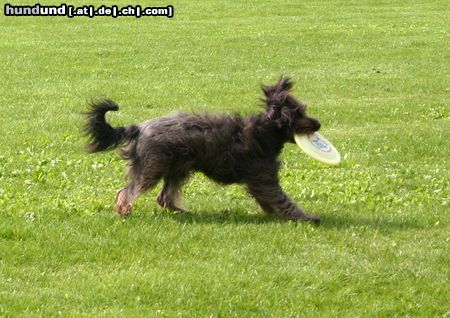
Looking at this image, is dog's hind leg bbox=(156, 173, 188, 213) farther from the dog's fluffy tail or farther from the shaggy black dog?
the dog's fluffy tail

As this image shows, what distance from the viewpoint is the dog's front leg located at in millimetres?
8891

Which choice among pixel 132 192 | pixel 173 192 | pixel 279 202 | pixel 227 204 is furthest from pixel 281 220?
pixel 132 192

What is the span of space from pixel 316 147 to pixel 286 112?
52 centimetres

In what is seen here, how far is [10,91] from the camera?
17.2 metres

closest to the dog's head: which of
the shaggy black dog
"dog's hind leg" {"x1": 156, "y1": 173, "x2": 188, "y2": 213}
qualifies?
the shaggy black dog

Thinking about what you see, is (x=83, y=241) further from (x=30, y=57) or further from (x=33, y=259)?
(x=30, y=57)

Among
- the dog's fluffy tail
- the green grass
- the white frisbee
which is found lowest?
the green grass

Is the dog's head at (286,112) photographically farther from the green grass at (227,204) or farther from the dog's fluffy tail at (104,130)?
the dog's fluffy tail at (104,130)

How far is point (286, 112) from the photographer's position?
29.9 ft

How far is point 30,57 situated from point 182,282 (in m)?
15.5

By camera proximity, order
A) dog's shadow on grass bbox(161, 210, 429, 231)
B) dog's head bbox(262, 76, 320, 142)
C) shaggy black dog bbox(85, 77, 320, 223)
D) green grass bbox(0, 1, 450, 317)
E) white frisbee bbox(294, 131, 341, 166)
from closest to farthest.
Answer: green grass bbox(0, 1, 450, 317) → dog's shadow on grass bbox(161, 210, 429, 231) → shaggy black dog bbox(85, 77, 320, 223) → dog's head bbox(262, 76, 320, 142) → white frisbee bbox(294, 131, 341, 166)

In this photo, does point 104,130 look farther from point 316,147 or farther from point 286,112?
point 316,147

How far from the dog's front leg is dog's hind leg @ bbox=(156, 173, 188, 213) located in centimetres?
66

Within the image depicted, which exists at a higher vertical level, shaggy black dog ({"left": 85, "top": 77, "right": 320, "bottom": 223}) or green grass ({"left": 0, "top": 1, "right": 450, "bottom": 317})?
shaggy black dog ({"left": 85, "top": 77, "right": 320, "bottom": 223})
